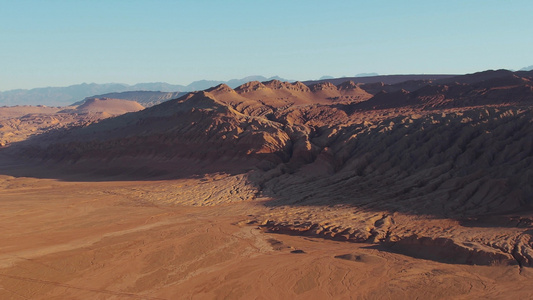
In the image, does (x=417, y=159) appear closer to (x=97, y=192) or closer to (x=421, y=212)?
(x=421, y=212)

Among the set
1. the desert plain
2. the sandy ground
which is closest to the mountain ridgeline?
the desert plain

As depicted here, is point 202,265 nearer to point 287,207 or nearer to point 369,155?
point 287,207

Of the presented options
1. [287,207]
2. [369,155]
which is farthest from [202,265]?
[369,155]

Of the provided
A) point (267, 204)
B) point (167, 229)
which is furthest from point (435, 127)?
point (167, 229)

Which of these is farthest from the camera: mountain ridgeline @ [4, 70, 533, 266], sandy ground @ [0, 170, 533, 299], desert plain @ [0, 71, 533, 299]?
mountain ridgeline @ [4, 70, 533, 266]

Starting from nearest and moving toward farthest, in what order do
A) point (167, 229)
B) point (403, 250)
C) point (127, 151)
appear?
1. point (403, 250)
2. point (167, 229)
3. point (127, 151)

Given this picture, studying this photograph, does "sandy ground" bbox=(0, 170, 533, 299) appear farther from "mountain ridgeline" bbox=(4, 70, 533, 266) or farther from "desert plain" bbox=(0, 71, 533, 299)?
"mountain ridgeline" bbox=(4, 70, 533, 266)
